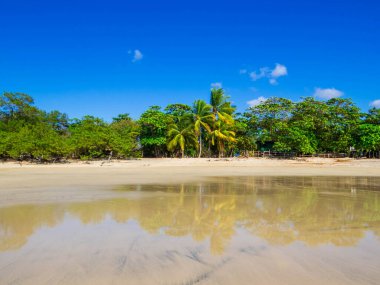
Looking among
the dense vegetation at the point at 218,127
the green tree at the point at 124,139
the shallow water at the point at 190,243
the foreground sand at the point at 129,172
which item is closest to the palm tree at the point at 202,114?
the dense vegetation at the point at 218,127

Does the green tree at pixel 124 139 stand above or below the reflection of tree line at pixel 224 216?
above

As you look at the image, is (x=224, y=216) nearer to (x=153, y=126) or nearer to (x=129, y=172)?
(x=129, y=172)

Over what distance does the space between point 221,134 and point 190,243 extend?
31736 millimetres

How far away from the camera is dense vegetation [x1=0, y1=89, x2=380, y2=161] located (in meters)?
32.6

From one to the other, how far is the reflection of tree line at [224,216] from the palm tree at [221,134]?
87.1 feet

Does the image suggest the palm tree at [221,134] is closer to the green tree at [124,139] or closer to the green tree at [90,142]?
the green tree at [124,139]

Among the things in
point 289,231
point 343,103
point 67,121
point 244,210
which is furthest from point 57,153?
point 343,103

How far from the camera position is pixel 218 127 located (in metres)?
37.1

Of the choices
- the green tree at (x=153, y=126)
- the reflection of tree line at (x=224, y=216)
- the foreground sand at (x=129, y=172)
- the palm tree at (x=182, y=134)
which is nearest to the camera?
the reflection of tree line at (x=224, y=216)

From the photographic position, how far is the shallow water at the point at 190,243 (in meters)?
3.47

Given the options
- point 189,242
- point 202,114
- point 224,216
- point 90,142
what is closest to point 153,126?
point 202,114

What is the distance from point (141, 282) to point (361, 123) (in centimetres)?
4183

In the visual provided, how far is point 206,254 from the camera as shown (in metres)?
4.20

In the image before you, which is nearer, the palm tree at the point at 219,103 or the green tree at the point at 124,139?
the green tree at the point at 124,139
